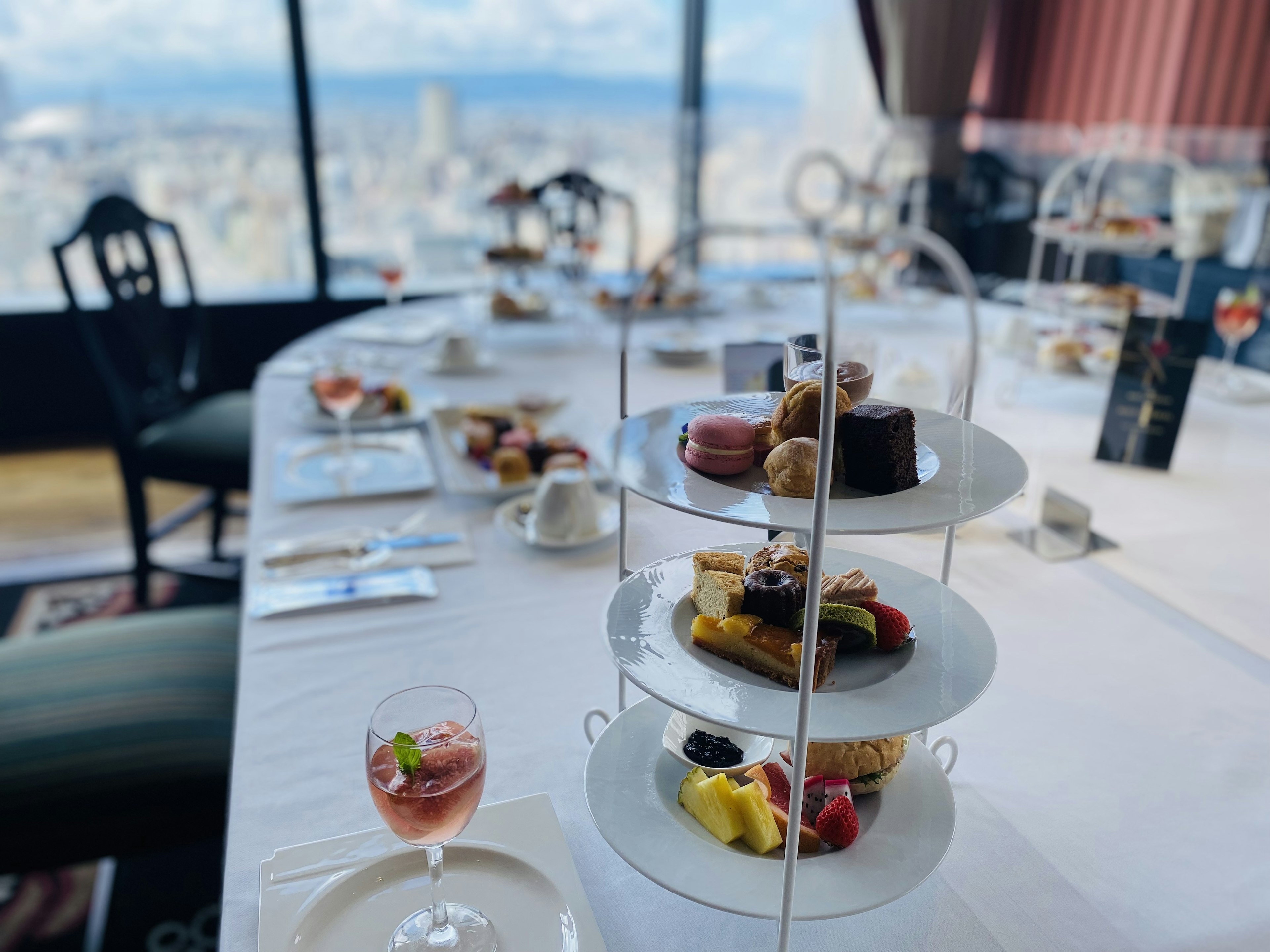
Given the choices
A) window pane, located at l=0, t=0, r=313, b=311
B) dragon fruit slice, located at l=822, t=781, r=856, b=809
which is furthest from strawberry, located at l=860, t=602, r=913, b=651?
window pane, located at l=0, t=0, r=313, b=311

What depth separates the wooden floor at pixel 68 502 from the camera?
285 centimetres

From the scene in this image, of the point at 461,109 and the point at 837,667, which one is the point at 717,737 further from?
the point at 461,109

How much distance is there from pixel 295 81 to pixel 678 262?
173cm

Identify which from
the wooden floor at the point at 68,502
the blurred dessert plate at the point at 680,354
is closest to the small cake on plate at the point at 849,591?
the blurred dessert plate at the point at 680,354

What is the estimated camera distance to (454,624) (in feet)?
3.55

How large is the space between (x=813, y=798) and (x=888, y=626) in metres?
0.15

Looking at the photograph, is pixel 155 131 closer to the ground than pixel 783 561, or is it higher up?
higher up

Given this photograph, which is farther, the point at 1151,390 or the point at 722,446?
the point at 1151,390

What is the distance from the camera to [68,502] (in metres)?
3.15

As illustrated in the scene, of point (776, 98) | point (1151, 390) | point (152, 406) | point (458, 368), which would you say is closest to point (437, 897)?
point (1151, 390)

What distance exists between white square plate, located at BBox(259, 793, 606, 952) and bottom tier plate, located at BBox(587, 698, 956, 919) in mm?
55

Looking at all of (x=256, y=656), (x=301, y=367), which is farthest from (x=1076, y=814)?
(x=301, y=367)

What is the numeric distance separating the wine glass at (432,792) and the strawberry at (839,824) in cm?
25

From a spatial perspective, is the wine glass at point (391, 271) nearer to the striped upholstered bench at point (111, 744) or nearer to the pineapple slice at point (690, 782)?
the striped upholstered bench at point (111, 744)
